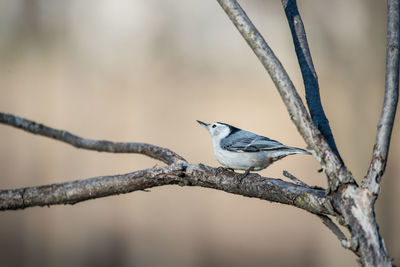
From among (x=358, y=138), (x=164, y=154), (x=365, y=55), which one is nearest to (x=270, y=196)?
(x=164, y=154)

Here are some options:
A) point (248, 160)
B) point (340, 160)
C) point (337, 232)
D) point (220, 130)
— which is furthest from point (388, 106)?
point (220, 130)

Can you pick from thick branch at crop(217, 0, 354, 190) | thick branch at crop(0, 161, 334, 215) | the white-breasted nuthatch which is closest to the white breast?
the white-breasted nuthatch

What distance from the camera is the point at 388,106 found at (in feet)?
2.31

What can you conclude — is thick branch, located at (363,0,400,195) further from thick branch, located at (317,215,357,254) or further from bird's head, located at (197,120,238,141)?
bird's head, located at (197,120,238,141)

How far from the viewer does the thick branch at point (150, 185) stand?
88cm

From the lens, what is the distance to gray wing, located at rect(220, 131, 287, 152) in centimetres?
122

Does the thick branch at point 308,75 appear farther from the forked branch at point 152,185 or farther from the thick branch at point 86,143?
the thick branch at point 86,143

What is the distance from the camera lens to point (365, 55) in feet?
6.68

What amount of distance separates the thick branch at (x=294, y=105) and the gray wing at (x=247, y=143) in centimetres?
46

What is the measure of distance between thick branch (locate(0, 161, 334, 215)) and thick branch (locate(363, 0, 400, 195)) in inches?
6.5

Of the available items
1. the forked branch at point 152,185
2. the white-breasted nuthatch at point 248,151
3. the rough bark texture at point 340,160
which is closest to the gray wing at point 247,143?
the white-breasted nuthatch at point 248,151

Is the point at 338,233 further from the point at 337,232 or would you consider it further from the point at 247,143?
the point at 247,143

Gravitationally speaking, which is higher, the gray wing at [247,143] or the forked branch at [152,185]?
the gray wing at [247,143]

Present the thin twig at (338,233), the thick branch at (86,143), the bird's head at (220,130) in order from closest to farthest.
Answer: the thin twig at (338,233) → the thick branch at (86,143) → the bird's head at (220,130)
